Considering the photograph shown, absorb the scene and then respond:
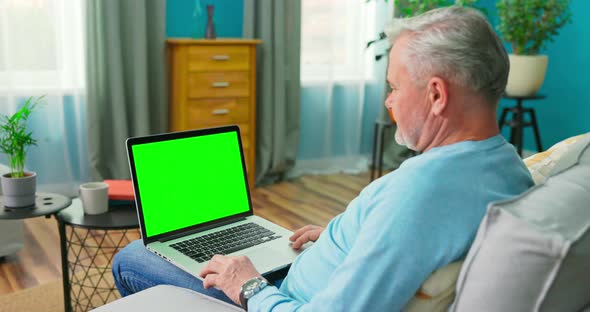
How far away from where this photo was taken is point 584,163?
1.06 meters

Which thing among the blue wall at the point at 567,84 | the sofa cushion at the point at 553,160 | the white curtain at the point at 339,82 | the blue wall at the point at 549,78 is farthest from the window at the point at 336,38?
the sofa cushion at the point at 553,160

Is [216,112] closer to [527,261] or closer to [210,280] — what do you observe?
[210,280]

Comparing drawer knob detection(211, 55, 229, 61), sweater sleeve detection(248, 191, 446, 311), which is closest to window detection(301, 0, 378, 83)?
drawer knob detection(211, 55, 229, 61)

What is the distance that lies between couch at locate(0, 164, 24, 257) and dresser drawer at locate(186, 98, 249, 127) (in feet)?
4.15

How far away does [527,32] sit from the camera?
3834 mm

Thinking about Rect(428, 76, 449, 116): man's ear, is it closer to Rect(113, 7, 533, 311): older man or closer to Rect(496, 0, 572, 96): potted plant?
Rect(113, 7, 533, 311): older man

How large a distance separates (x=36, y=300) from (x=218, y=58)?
187cm

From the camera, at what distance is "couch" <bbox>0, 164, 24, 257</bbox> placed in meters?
2.68

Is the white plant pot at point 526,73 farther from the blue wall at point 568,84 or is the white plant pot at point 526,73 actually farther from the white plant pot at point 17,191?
the white plant pot at point 17,191

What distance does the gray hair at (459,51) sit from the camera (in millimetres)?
1006

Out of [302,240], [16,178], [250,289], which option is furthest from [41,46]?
[250,289]

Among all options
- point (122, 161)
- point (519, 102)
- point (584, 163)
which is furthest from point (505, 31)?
point (584, 163)

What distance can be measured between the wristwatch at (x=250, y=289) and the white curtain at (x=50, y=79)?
2.75 meters

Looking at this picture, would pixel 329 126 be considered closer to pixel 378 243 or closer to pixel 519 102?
pixel 519 102
